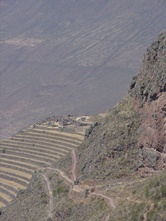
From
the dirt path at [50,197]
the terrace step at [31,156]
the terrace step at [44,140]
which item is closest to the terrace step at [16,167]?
the terrace step at [31,156]

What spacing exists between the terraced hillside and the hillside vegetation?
10113 mm

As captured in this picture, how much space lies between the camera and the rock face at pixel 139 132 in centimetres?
3331

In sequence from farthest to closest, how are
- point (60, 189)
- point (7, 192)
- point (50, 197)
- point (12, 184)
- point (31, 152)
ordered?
point (31, 152), point (12, 184), point (7, 192), point (50, 197), point (60, 189)

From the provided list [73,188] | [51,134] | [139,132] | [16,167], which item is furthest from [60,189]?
[51,134]

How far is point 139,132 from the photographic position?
35.7 meters

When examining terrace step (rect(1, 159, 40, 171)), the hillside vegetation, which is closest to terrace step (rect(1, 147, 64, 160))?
terrace step (rect(1, 159, 40, 171))

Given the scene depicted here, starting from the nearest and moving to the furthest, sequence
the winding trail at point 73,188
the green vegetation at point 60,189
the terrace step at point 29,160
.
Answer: the winding trail at point 73,188 → the green vegetation at point 60,189 → the terrace step at point 29,160

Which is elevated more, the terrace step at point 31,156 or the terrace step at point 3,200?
the terrace step at point 31,156

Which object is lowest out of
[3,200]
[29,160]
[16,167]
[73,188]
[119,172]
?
[3,200]

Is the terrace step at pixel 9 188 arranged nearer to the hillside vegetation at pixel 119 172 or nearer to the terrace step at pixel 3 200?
the terrace step at pixel 3 200

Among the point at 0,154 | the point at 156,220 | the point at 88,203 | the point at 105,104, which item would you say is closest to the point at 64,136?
the point at 0,154

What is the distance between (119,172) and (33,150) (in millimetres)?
27375

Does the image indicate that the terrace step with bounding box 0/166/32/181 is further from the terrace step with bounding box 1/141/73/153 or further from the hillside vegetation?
the hillside vegetation

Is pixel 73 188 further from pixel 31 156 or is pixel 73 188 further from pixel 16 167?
pixel 16 167
